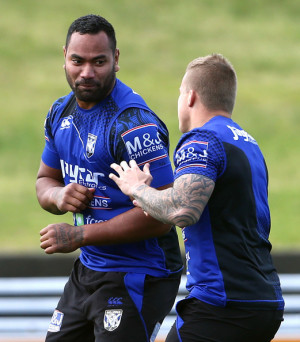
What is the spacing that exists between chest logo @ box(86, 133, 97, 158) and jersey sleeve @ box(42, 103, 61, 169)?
1.23 feet

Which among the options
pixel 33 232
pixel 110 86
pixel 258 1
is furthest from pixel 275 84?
pixel 110 86

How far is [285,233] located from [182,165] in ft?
29.2

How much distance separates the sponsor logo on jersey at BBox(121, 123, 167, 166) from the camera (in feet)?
12.1

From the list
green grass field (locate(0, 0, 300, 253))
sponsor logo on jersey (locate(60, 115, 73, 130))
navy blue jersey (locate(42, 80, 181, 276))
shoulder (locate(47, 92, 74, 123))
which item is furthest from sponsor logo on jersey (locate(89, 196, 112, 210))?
green grass field (locate(0, 0, 300, 253))

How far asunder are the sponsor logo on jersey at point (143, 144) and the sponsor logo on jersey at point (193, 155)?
0.39 metres

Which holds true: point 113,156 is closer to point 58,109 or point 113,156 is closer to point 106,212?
point 106,212

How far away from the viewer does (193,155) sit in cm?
325

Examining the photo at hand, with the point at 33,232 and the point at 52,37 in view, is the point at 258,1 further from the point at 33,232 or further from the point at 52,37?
the point at 33,232

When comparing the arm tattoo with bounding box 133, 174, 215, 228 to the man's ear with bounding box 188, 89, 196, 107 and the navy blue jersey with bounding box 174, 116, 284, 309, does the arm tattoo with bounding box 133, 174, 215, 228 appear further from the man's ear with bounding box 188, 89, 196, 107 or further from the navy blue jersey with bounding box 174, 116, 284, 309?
the man's ear with bounding box 188, 89, 196, 107

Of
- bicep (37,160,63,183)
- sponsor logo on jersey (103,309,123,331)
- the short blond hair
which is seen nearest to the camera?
the short blond hair

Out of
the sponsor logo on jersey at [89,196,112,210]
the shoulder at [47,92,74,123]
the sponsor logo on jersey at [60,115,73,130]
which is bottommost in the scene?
the sponsor logo on jersey at [89,196,112,210]

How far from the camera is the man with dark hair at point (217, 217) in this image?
325 cm

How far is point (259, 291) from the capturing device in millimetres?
3393

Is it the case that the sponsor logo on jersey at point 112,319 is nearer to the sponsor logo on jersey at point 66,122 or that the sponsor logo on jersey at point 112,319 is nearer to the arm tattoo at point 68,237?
the arm tattoo at point 68,237
